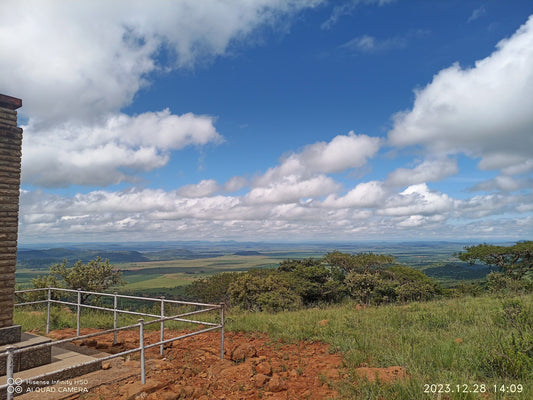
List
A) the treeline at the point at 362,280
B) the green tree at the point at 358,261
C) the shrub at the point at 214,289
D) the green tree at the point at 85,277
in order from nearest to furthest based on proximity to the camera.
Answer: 1. the green tree at the point at 85,277
2. the treeline at the point at 362,280
3. the shrub at the point at 214,289
4. the green tree at the point at 358,261

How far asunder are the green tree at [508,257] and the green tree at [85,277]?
109 feet

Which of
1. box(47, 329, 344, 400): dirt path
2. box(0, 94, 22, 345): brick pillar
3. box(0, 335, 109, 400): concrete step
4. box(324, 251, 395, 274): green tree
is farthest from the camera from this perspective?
box(324, 251, 395, 274): green tree

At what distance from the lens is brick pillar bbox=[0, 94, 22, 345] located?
282 inches

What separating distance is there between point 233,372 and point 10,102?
25.4 feet

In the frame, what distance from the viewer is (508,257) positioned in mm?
33719

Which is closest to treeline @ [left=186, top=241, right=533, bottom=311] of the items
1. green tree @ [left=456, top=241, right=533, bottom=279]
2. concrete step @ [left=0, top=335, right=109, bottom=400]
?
green tree @ [left=456, top=241, right=533, bottom=279]

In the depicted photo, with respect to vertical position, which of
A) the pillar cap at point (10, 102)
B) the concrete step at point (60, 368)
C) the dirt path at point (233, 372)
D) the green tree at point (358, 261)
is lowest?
the green tree at point (358, 261)

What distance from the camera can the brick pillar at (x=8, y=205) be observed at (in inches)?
282

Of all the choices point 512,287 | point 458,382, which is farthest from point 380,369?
point 512,287

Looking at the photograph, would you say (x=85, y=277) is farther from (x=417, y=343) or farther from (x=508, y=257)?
(x=508, y=257)

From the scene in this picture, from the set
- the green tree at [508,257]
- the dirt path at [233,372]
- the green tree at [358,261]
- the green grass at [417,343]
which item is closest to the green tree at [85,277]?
the dirt path at [233,372]

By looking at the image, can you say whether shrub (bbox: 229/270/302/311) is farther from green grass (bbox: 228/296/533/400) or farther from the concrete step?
the concrete step

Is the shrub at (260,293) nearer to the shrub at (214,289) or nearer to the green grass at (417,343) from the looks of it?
the shrub at (214,289)

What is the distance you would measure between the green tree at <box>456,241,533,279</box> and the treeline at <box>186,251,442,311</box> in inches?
215
